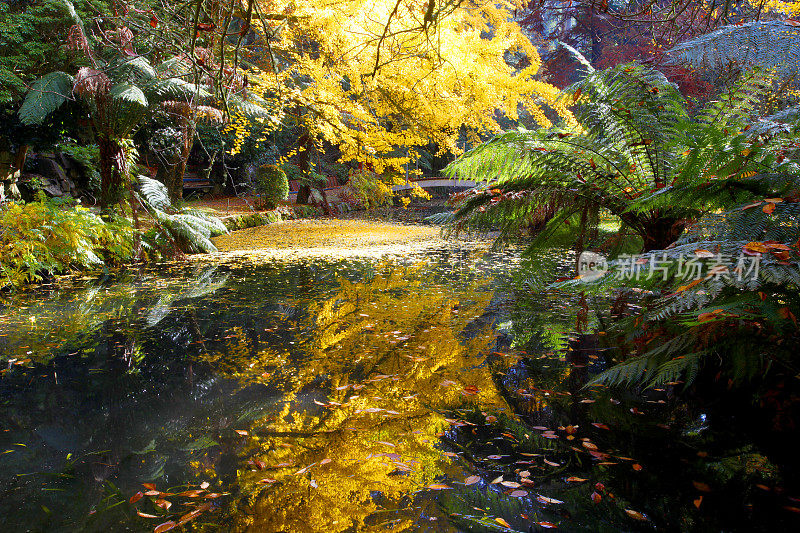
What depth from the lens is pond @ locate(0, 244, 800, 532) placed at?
4.25ft

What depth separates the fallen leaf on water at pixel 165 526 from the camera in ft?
4.02

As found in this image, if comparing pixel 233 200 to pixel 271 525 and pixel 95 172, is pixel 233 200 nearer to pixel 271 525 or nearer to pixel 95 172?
pixel 95 172

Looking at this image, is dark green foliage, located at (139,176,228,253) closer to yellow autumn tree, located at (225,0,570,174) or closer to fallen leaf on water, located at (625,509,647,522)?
yellow autumn tree, located at (225,0,570,174)

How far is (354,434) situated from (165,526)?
0.65 meters

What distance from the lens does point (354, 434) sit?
170 cm

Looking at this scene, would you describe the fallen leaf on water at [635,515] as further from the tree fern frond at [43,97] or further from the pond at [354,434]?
the tree fern frond at [43,97]

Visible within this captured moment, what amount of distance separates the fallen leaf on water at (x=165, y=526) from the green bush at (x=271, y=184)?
10623 mm

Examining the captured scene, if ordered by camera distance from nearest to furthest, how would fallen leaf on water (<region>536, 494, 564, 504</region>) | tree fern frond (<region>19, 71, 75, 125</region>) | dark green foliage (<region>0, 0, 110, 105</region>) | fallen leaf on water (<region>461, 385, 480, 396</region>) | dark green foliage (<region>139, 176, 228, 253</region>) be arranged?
fallen leaf on water (<region>536, 494, 564, 504</region>)
fallen leaf on water (<region>461, 385, 480, 396</region>)
dark green foliage (<region>139, 176, 228, 253</region>)
tree fern frond (<region>19, 71, 75, 125</region>)
dark green foliage (<region>0, 0, 110, 105</region>)

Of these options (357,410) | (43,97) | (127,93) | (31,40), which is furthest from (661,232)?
(31,40)

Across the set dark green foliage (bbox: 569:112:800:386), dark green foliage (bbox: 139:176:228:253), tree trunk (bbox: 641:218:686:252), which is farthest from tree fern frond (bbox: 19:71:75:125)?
dark green foliage (bbox: 569:112:800:386)

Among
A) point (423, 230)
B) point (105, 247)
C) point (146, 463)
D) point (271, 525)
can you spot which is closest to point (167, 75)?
point (105, 247)

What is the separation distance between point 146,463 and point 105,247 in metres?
4.49

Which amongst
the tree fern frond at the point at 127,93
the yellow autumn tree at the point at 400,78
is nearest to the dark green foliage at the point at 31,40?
the tree fern frond at the point at 127,93

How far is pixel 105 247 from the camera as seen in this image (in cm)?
522
